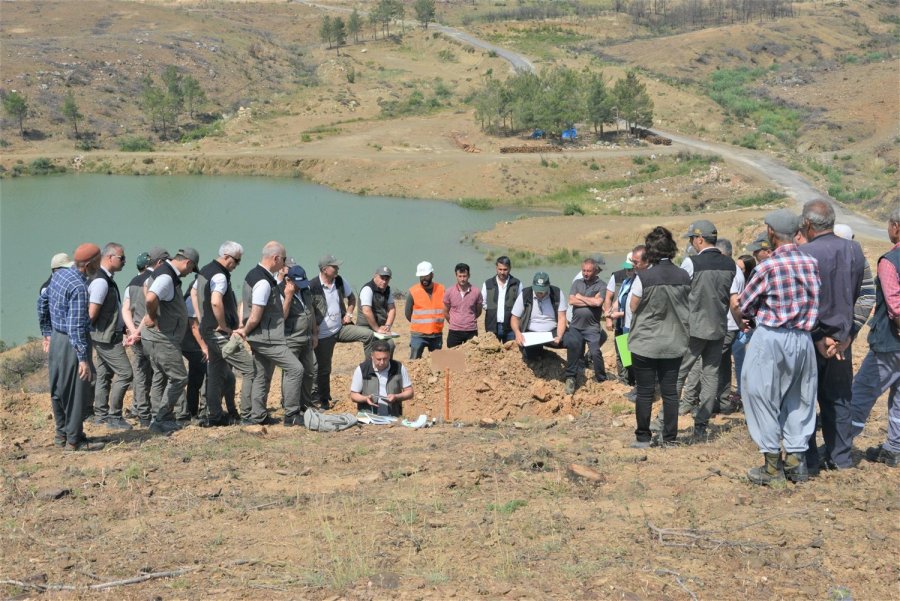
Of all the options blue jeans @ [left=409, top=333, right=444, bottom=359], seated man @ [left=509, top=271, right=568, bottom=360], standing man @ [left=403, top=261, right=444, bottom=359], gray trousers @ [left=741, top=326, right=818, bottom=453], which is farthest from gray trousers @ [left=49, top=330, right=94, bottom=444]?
gray trousers @ [left=741, top=326, right=818, bottom=453]

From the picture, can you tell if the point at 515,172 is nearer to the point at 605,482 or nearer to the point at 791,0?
the point at 605,482

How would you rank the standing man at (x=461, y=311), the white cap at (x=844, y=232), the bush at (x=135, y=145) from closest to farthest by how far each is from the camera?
the white cap at (x=844, y=232) → the standing man at (x=461, y=311) → the bush at (x=135, y=145)

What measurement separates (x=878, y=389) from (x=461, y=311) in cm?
533

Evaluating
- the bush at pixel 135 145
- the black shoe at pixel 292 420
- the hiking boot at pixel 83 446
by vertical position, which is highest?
the bush at pixel 135 145

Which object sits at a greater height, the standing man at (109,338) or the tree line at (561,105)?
the tree line at (561,105)

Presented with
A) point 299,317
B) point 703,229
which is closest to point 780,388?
point 703,229

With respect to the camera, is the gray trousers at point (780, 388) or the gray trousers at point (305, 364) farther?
the gray trousers at point (305, 364)

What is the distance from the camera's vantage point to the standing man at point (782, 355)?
5.54 metres

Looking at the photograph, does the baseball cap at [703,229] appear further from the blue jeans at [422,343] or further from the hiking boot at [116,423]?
the hiking boot at [116,423]

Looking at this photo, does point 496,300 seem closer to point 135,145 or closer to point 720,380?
point 720,380

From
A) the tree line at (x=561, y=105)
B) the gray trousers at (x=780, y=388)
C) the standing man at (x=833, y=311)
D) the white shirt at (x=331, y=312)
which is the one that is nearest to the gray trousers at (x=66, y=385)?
the white shirt at (x=331, y=312)

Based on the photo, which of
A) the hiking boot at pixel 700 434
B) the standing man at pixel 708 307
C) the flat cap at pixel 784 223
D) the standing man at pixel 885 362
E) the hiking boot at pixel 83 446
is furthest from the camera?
the hiking boot at pixel 83 446

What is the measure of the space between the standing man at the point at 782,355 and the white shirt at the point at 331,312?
4.91 metres

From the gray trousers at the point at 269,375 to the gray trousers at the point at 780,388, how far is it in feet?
14.5
